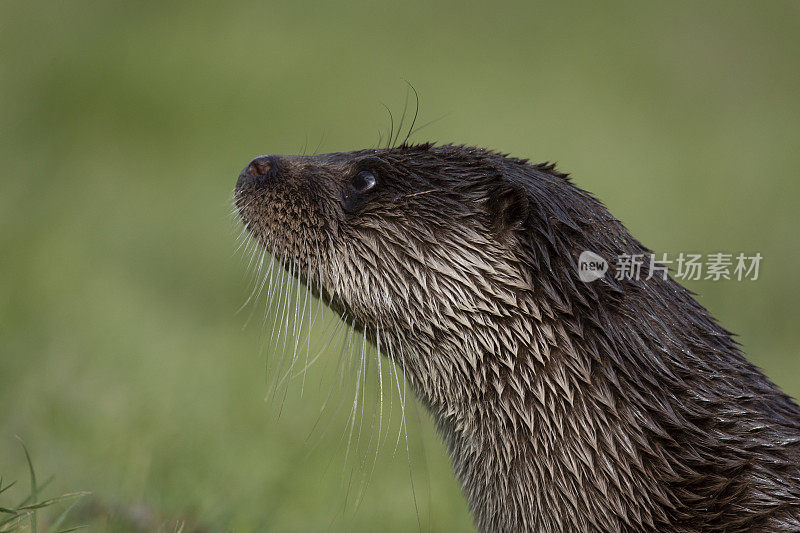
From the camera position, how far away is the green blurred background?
4.11m

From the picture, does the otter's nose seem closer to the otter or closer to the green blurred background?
the otter

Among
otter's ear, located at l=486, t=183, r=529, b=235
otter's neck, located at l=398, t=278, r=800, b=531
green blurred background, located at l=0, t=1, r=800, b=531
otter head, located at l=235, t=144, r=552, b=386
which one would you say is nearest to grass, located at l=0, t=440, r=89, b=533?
green blurred background, located at l=0, t=1, r=800, b=531

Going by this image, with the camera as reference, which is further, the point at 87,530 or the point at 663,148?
the point at 663,148

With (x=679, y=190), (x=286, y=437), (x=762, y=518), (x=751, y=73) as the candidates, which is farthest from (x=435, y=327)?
(x=751, y=73)

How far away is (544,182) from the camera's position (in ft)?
9.51

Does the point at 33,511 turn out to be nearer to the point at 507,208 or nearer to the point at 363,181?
the point at 363,181

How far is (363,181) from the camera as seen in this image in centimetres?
298

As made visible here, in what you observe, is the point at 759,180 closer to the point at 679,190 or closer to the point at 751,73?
the point at 679,190

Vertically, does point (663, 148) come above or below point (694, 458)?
above

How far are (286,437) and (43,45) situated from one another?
23.9ft

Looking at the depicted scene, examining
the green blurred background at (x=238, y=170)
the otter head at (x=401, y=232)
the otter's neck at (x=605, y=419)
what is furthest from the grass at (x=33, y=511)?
the otter's neck at (x=605, y=419)

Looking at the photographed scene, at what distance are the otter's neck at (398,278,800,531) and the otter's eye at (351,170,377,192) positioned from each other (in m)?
0.49

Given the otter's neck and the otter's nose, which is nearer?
the otter's neck

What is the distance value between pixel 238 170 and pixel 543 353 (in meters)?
6.85
